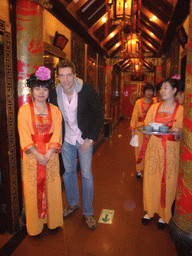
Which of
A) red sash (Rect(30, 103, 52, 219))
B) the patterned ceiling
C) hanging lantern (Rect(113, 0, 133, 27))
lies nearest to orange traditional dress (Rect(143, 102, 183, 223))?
red sash (Rect(30, 103, 52, 219))

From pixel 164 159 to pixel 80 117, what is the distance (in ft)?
3.54

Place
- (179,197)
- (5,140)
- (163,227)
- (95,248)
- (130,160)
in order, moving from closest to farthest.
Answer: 1. (179,197)
2. (95,248)
3. (5,140)
4. (163,227)
5. (130,160)

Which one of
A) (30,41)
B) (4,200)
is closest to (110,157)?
(4,200)

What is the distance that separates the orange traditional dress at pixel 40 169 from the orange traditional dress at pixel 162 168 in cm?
107

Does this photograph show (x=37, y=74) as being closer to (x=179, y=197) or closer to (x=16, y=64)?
(x=16, y=64)

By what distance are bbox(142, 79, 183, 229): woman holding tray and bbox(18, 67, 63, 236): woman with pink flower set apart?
3.56 ft

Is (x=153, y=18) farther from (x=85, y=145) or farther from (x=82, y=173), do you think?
(x=82, y=173)

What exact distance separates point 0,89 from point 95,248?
6.41 feet

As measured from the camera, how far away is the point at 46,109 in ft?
7.40

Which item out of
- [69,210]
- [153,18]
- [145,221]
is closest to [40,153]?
[69,210]

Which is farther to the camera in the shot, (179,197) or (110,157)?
(110,157)

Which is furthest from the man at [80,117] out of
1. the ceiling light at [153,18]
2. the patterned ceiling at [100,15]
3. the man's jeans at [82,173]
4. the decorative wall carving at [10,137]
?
the ceiling light at [153,18]

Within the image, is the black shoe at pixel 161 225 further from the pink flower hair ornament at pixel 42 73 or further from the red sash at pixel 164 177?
the pink flower hair ornament at pixel 42 73

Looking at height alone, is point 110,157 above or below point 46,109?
below
